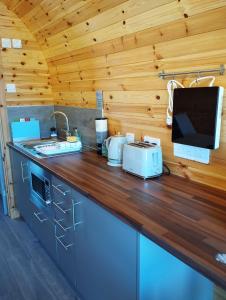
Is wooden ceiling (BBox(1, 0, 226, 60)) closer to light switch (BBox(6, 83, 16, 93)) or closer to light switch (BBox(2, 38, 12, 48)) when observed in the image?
light switch (BBox(2, 38, 12, 48))

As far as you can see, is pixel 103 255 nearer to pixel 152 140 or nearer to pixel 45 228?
pixel 152 140

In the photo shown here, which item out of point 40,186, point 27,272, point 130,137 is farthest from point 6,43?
point 27,272

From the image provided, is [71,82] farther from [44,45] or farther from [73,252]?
[73,252]

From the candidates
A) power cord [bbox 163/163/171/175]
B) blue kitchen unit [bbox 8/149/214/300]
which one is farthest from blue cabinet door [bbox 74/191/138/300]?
power cord [bbox 163/163/171/175]

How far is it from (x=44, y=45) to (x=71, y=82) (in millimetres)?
551

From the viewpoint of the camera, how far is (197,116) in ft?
4.82

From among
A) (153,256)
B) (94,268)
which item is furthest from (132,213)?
(94,268)

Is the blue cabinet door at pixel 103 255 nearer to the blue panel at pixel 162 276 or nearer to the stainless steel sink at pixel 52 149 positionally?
the blue panel at pixel 162 276

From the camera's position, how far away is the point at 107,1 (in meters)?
1.78

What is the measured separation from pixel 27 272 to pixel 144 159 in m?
1.46

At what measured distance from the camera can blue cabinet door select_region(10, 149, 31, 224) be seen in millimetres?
2594

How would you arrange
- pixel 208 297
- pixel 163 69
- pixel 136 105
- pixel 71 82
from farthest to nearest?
pixel 71 82 → pixel 136 105 → pixel 163 69 → pixel 208 297

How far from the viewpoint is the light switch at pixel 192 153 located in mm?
1537

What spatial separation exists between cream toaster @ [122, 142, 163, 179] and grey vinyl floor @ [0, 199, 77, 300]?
1.08m
